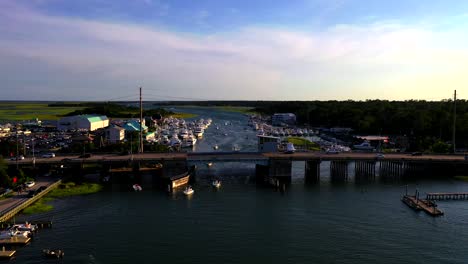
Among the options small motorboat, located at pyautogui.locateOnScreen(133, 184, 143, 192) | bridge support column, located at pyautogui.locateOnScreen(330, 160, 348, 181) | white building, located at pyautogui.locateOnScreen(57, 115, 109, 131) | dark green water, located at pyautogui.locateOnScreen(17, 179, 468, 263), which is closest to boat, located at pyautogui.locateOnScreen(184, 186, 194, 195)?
dark green water, located at pyautogui.locateOnScreen(17, 179, 468, 263)

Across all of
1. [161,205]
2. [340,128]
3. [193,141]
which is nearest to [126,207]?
[161,205]

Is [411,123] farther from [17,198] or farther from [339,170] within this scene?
[17,198]

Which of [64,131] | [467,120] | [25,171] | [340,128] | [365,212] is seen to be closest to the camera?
[365,212]

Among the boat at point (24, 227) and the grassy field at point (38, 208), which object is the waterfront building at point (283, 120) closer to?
the grassy field at point (38, 208)

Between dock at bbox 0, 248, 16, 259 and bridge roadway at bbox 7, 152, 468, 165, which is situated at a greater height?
bridge roadway at bbox 7, 152, 468, 165

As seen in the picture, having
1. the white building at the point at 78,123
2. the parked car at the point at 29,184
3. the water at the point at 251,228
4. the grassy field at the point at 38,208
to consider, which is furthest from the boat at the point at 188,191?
the white building at the point at 78,123

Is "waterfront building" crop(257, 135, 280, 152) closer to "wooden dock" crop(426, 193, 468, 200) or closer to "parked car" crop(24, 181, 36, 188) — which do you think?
"wooden dock" crop(426, 193, 468, 200)

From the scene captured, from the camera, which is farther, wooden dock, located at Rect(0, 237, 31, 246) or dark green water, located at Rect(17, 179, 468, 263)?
wooden dock, located at Rect(0, 237, 31, 246)

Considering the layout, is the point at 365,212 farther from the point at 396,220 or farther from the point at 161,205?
the point at 161,205
